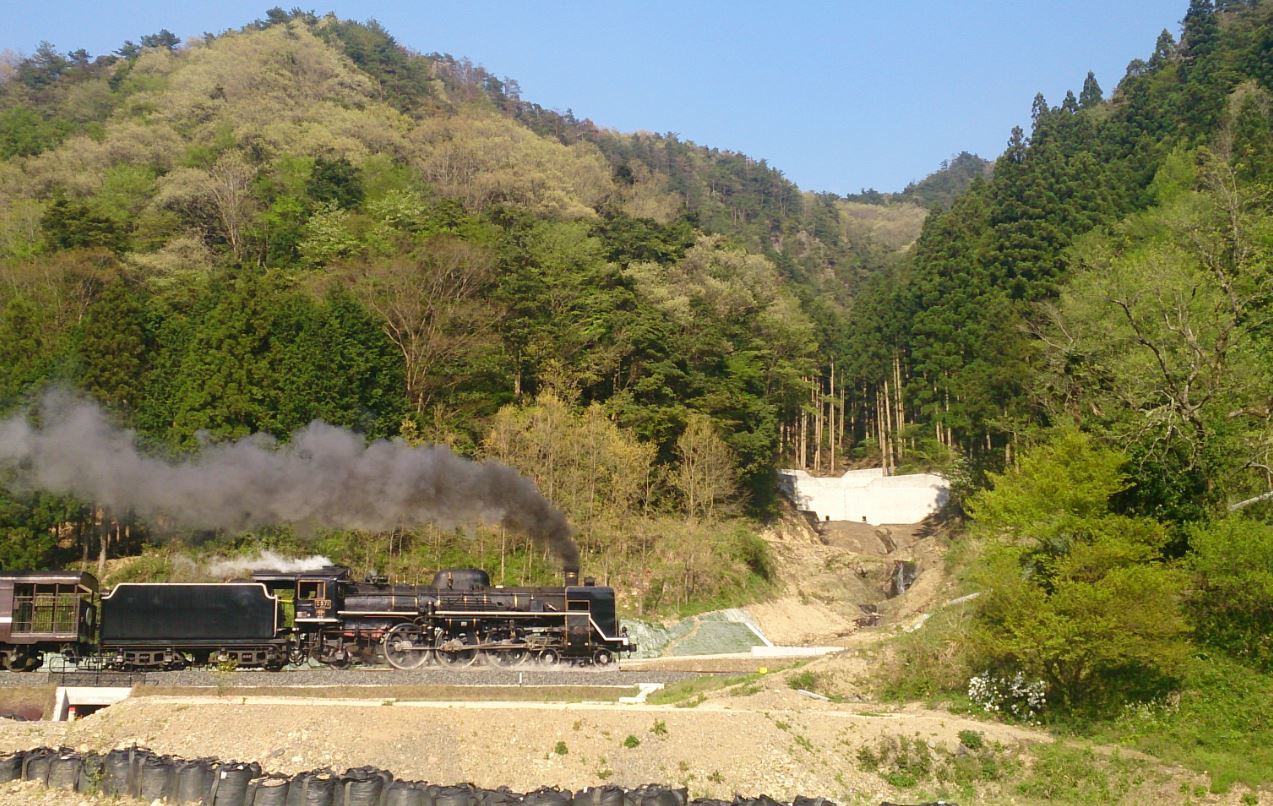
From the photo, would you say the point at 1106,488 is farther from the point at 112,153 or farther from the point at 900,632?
the point at 112,153

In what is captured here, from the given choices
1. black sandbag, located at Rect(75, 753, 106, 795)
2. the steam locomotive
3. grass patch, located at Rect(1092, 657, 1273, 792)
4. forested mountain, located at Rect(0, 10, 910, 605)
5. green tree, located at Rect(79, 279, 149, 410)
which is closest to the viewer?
black sandbag, located at Rect(75, 753, 106, 795)

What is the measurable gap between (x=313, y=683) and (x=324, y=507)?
21.9 feet

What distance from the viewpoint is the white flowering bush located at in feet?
69.3

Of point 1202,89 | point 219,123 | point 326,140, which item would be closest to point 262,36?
point 219,123

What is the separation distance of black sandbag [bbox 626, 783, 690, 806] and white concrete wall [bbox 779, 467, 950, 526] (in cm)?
4117

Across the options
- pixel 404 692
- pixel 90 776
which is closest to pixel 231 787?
pixel 90 776

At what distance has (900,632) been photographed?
90.6 ft

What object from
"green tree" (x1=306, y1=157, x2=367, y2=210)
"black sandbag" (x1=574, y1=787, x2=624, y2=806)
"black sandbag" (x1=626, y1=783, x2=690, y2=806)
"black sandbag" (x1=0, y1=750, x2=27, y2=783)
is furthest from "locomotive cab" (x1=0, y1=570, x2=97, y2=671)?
"green tree" (x1=306, y1=157, x2=367, y2=210)

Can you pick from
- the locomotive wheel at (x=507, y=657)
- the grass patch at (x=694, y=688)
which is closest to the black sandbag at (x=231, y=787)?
the grass patch at (x=694, y=688)

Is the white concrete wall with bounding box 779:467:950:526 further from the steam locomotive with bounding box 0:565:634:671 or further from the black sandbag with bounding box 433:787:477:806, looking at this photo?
the black sandbag with bounding box 433:787:477:806

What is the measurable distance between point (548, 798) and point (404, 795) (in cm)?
212

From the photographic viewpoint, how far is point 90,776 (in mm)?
16984

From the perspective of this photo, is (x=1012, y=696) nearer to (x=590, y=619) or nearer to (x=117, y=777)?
(x=590, y=619)

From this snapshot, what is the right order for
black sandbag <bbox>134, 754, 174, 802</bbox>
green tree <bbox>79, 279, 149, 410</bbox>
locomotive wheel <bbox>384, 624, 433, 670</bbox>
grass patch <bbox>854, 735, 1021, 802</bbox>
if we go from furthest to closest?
green tree <bbox>79, 279, 149, 410</bbox>
locomotive wheel <bbox>384, 624, 433, 670</bbox>
grass patch <bbox>854, 735, 1021, 802</bbox>
black sandbag <bbox>134, 754, 174, 802</bbox>
